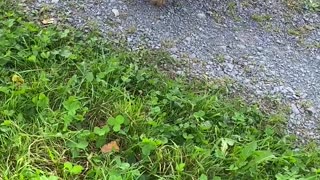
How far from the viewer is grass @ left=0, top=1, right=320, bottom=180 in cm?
269

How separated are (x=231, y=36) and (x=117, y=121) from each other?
1.17 meters

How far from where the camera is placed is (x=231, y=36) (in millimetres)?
3590

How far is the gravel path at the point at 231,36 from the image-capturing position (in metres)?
3.32

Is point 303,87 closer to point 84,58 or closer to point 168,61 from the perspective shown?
point 168,61

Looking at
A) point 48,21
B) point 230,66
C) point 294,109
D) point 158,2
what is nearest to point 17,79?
point 48,21

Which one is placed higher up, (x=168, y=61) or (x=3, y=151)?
(x=168, y=61)

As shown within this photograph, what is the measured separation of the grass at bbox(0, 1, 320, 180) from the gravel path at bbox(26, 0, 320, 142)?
164 mm

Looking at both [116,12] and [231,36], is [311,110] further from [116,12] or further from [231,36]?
[116,12]

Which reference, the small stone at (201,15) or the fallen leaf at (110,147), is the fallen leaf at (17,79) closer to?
the fallen leaf at (110,147)

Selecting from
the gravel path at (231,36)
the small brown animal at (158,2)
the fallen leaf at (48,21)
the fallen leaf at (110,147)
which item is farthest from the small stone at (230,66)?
the fallen leaf at (48,21)

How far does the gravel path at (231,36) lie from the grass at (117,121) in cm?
16

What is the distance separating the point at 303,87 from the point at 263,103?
0.33 m

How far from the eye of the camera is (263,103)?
10.5 feet

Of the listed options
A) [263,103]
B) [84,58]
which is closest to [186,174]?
[263,103]
